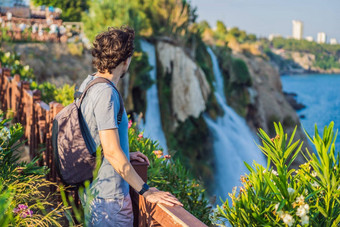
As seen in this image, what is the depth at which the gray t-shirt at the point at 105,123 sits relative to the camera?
2.17 metres

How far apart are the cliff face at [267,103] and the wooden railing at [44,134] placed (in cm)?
2268

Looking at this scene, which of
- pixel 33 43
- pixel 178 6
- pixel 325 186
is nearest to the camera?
pixel 325 186

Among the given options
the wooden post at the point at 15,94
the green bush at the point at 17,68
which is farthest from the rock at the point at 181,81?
the wooden post at the point at 15,94

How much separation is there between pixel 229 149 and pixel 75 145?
19.1 m

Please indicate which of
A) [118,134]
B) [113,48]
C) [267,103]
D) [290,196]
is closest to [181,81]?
[267,103]

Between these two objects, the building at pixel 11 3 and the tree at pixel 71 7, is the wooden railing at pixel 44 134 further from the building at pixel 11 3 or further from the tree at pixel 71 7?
the tree at pixel 71 7

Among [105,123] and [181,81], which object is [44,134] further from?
[181,81]

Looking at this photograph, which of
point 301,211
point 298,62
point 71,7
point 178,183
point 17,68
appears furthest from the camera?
point 298,62

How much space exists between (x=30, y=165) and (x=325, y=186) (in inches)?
86.2

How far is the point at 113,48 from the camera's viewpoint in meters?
2.34

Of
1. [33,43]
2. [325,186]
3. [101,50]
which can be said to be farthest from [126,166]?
[33,43]

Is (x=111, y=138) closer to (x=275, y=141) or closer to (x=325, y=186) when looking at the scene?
(x=275, y=141)

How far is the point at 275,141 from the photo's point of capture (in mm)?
2270

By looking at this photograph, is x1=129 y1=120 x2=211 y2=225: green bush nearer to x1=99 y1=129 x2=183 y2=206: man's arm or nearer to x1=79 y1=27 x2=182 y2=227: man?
x1=79 y1=27 x2=182 y2=227: man
